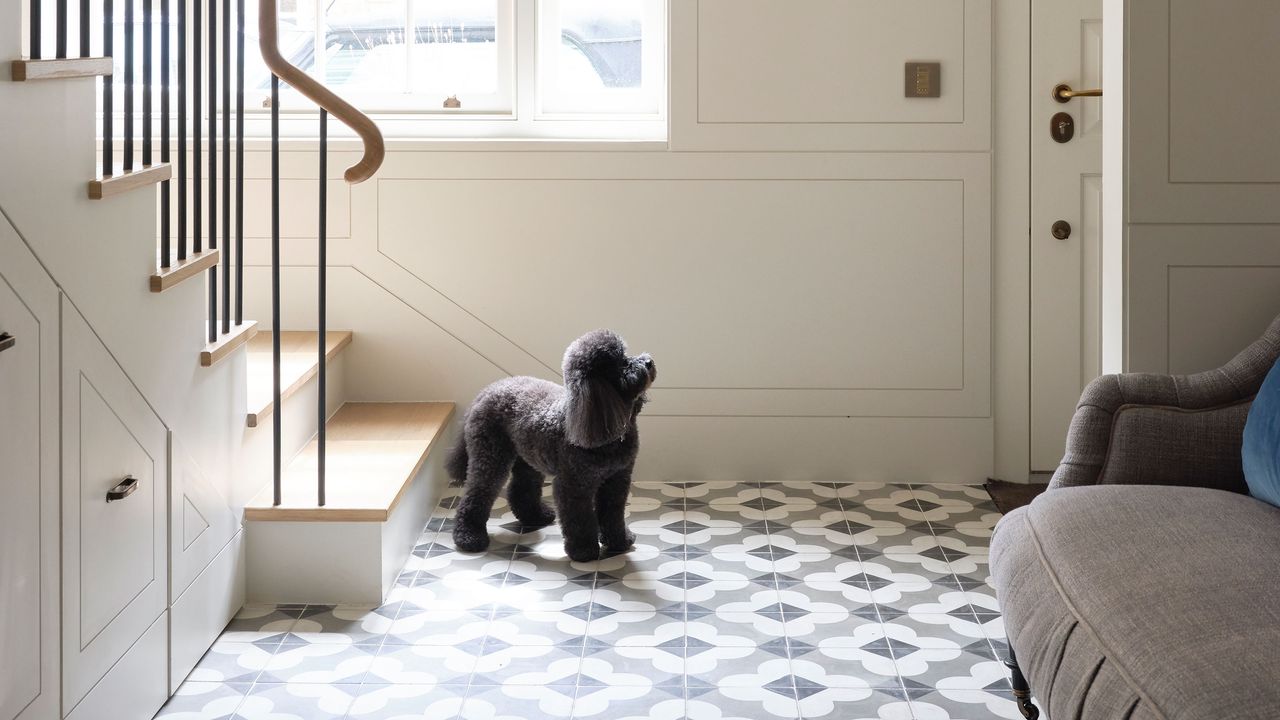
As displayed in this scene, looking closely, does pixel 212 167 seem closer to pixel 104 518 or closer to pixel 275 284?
pixel 275 284

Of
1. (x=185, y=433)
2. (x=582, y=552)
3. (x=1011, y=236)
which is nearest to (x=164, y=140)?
(x=185, y=433)

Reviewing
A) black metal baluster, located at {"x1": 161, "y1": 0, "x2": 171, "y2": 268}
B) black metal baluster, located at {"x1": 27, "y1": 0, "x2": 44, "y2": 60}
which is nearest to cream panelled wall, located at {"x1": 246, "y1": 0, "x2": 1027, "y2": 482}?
black metal baluster, located at {"x1": 161, "y1": 0, "x2": 171, "y2": 268}

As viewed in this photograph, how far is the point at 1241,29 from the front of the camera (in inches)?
102

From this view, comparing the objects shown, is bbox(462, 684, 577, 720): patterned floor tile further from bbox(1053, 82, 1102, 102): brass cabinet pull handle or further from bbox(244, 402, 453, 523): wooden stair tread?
bbox(1053, 82, 1102, 102): brass cabinet pull handle

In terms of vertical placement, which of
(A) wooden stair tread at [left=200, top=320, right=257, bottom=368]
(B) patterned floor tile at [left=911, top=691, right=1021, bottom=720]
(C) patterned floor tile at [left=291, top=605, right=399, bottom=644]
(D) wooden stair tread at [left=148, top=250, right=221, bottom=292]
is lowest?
(B) patterned floor tile at [left=911, top=691, right=1021, bottom=720]

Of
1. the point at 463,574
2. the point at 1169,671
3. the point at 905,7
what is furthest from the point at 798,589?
the point at 905,7

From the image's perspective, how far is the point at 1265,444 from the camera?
207 cm

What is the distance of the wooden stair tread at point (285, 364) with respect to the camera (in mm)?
2975

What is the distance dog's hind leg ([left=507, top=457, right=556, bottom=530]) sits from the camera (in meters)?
3.41

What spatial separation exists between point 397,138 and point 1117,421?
2357mm

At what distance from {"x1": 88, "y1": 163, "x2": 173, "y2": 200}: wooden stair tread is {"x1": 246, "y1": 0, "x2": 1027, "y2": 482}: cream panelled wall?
142 centimetres

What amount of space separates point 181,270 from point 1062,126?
8.37 feet

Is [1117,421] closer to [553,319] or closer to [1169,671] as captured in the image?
[1169,671]

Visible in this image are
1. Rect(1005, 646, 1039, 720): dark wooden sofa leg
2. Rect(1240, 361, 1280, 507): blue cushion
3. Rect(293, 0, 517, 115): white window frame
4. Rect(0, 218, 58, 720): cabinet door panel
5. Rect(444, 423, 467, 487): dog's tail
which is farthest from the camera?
Rect(293, 0, 517, 115): white window frame
